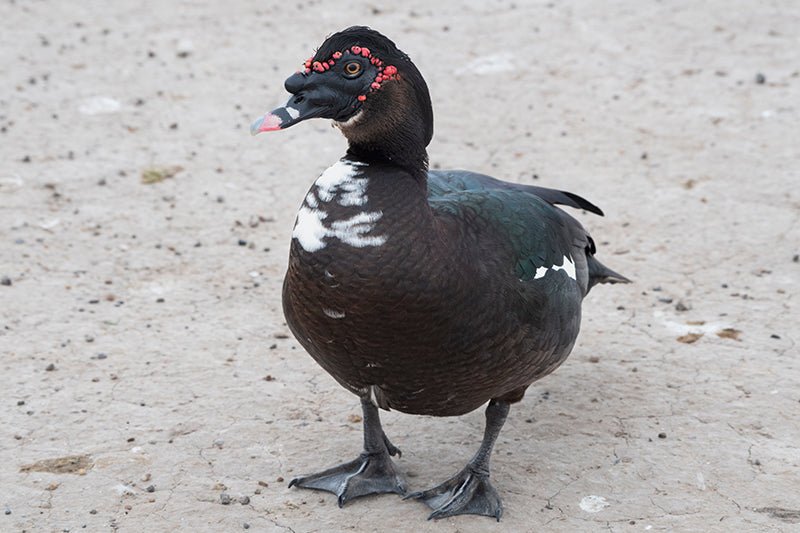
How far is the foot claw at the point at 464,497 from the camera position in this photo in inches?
145

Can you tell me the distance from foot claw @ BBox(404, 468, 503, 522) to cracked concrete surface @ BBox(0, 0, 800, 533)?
0.07 m

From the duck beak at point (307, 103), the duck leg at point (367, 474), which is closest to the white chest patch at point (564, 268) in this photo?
the duck leg at point (367, 474)

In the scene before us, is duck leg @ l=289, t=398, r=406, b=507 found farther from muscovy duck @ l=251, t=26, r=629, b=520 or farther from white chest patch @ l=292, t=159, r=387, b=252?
white chest patch @ l=292, t=159, r=387, b=252

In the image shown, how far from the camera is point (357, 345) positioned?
3193mm

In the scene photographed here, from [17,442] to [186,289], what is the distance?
5.02 feet

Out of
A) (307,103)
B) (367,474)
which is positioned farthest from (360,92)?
(367,474)

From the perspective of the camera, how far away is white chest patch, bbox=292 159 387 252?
308cm

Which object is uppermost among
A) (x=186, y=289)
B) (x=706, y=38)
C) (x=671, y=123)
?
(x=706, y=38)

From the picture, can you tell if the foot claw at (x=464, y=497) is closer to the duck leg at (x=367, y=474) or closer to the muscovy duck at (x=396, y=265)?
the duck leg at (x=367, y=474)

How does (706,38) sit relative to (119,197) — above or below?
above

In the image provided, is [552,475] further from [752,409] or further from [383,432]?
[752,409]

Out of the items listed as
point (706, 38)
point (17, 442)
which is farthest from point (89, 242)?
point (706, 38)

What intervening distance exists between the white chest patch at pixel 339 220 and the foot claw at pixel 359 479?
1185 mm

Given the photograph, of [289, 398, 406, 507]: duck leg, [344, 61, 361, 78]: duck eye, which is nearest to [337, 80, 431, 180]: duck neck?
[344, 61, 361, 78]: duck eye
